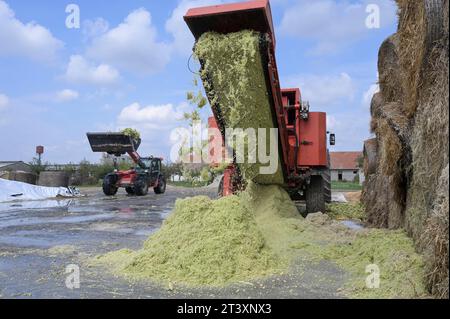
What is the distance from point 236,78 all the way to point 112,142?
42.4ft

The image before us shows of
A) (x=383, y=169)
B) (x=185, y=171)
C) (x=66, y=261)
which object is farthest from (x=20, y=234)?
(x=383, y=169)

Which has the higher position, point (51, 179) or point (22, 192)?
point (51, 179)

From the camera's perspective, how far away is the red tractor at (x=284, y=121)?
17.6ft

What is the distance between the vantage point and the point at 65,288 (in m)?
4.45

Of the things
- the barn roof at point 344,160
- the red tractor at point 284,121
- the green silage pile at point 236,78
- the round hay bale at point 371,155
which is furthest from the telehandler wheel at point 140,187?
the barn roof at point 344,160

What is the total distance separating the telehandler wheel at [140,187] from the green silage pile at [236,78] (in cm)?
1204

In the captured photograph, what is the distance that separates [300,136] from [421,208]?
3.23 meters

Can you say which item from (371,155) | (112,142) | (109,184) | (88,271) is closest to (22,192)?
(109,184)

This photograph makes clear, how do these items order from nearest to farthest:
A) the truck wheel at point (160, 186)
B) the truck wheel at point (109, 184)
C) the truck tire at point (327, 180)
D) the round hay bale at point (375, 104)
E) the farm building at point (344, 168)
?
1. the round hay bale at point (375, 104)
2. the truck tire at point (327, 180)
3. the truck wheel at point (109, 184)
4. the truck wheel at point (160, 186)
5. the farm building at point (344, 168)

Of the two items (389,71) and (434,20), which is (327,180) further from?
(434,20)

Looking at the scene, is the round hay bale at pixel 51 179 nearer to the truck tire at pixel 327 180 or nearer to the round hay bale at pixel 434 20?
the truck tire at pixel 327 180

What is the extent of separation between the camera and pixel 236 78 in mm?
5852

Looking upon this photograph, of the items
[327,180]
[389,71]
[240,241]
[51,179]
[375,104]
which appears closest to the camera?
[240,241]

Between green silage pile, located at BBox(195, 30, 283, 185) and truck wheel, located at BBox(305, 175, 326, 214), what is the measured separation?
100 inches
